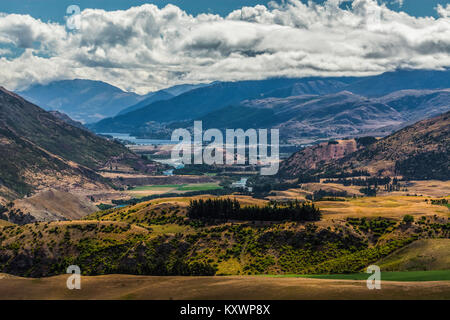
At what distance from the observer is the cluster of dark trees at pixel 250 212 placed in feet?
525

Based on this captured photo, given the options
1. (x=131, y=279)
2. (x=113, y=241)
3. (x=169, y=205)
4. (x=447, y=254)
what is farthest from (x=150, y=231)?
(x=447, y=254)

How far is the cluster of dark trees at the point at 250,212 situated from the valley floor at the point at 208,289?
275ft

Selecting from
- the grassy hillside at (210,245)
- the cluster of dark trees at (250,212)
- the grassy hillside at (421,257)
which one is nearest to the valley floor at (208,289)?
the grassy hillside at (421,257)

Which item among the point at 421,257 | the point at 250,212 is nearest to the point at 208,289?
the point at 421,257

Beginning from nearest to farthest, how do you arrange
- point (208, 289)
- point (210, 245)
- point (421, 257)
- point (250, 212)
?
point (208, 289) < point (421, 257) < point (210, 245) < point (250, 212)

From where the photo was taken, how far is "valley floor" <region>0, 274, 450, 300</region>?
61031 mm

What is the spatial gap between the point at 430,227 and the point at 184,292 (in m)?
97.7

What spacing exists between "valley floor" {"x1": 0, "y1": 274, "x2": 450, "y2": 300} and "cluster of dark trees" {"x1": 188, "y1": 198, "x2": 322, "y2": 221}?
83.9m

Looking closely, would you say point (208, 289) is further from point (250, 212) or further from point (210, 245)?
point (250, 212)

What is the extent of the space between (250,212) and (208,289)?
4076 inches

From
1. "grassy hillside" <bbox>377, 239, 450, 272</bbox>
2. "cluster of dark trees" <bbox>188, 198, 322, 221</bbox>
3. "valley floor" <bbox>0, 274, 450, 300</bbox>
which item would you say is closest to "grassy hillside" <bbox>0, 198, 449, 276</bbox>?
"cluster of dark trees" <bbox>188, 198, 322, 221</bbox>

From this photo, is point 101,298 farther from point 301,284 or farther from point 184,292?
point 301,284

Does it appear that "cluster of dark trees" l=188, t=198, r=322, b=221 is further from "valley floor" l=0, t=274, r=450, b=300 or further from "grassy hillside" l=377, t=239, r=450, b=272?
"valley floor" l=0, t=274, r=450, b=300

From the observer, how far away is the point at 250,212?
562ft
